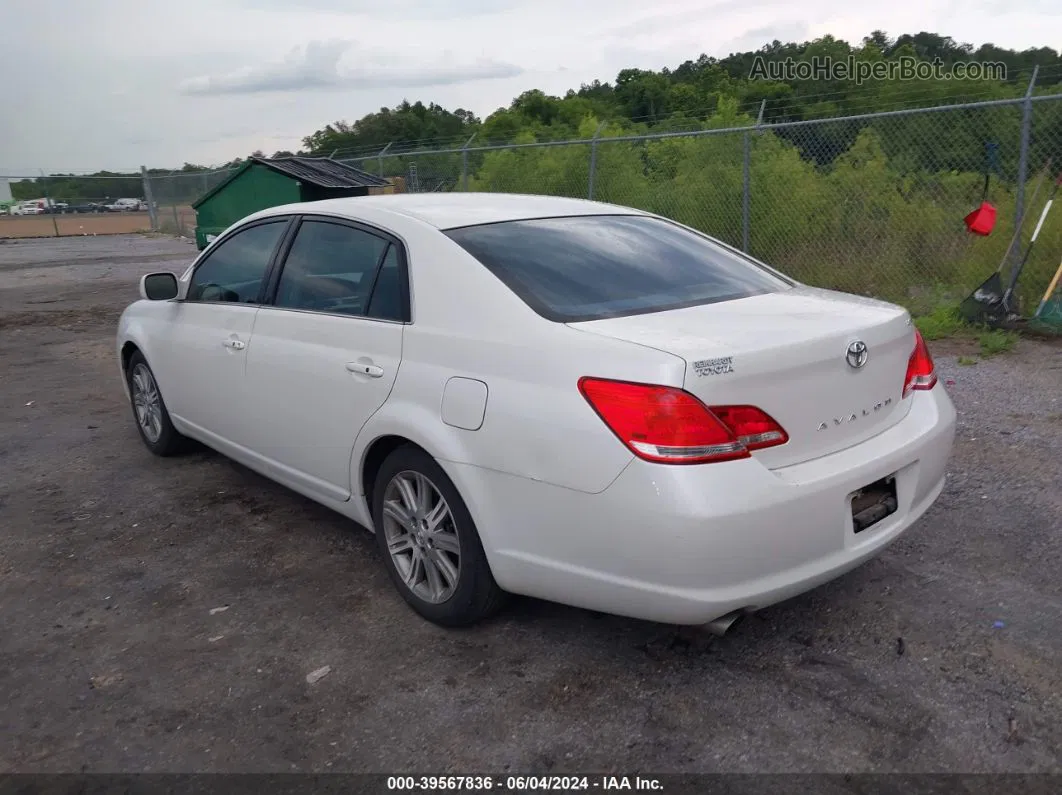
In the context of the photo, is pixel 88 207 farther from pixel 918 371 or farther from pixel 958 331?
pixel 918 371

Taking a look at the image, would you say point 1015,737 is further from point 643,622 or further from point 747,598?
point 643,622

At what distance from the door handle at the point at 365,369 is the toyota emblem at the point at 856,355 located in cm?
161

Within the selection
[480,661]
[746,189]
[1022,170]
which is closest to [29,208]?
[746,189]

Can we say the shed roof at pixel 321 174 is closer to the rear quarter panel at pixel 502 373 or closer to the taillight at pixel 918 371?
the rear quarter panel at pixel 502 373

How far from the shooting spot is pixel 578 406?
2654 mm

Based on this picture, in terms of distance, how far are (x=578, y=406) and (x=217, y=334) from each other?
8.14 ft

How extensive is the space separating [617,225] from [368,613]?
1.89 m

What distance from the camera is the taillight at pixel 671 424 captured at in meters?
2.53

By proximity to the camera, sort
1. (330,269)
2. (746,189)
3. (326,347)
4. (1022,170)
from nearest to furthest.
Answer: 1. (326,347)
2. (330,269)
3. (1022,170)
4. (746,189)

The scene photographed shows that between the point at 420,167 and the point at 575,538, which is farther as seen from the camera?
the point at 420,167

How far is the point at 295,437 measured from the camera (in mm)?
3883

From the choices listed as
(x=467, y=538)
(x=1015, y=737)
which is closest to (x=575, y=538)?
(x=467, y=538)

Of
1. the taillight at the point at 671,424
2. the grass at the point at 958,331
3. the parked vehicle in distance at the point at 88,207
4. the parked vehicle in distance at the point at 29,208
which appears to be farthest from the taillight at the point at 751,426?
the parked vehicle in distance at the point at 88,207

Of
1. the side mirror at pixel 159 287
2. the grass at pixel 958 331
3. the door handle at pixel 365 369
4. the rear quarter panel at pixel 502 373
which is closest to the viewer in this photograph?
the rear quarter panel at pixel 502 373
